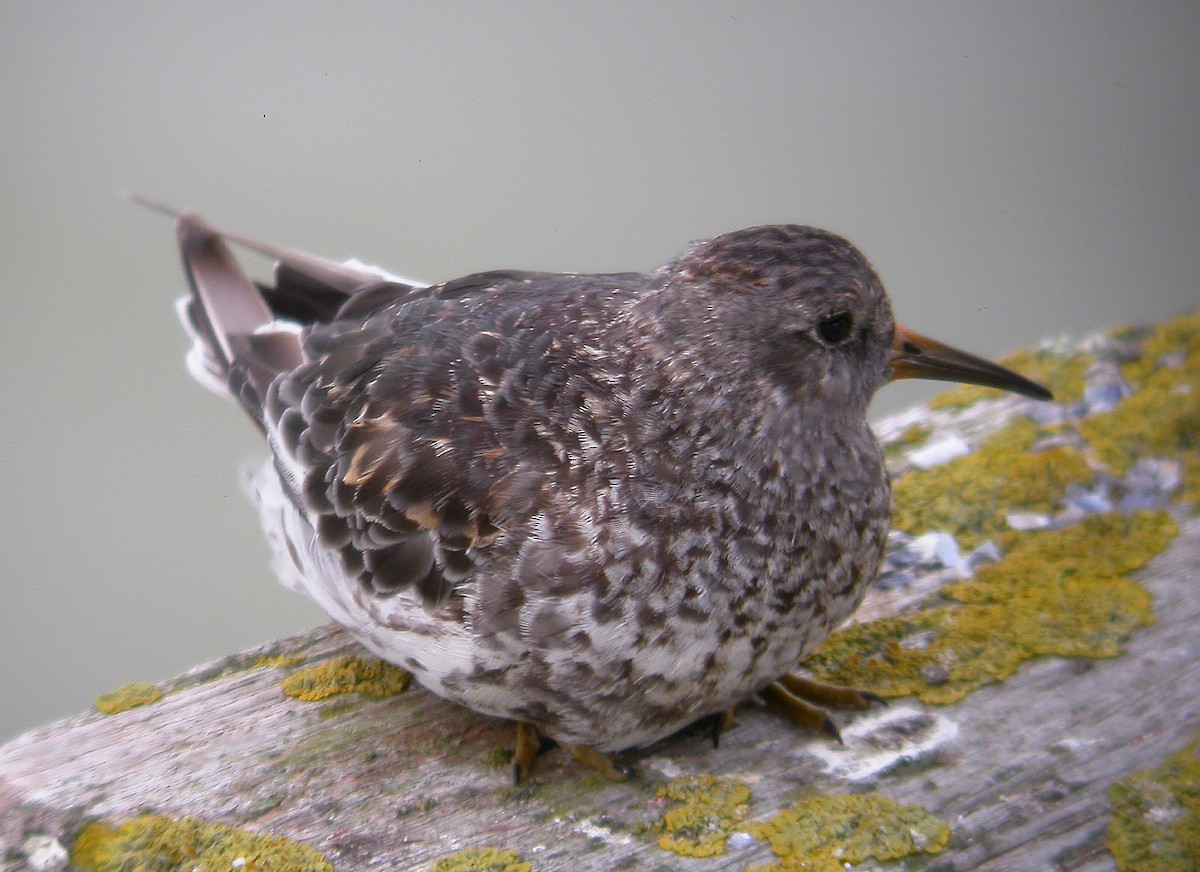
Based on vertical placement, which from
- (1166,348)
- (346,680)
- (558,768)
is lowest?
(558,768)

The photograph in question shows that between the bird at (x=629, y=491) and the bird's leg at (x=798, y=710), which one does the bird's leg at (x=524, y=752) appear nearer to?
the bird at (x=629, y=491)

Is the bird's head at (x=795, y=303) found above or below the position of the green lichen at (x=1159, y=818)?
above

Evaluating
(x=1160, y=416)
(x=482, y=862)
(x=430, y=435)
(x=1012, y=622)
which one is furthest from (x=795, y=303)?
(x=1160, y=416)

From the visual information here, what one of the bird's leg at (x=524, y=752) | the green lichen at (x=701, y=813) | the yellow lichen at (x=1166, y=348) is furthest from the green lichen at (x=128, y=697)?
the yellow lichen at (x=1166, y=348)

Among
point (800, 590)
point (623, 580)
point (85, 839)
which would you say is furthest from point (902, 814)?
point (85, 839)

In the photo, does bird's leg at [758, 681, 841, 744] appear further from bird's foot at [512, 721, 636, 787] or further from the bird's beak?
the bird's beak

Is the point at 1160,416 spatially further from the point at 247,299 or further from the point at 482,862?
the point at 247,299
